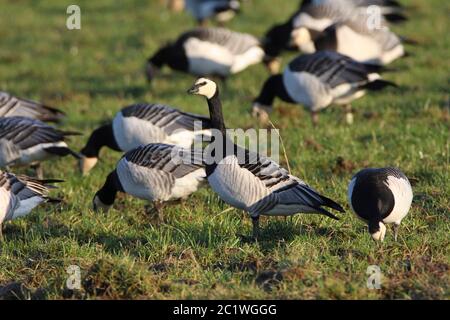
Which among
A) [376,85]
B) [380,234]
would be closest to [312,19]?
[376,85]

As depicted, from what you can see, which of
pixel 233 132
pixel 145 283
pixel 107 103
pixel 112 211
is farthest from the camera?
pixel 107 103

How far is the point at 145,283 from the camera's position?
611 centimetres

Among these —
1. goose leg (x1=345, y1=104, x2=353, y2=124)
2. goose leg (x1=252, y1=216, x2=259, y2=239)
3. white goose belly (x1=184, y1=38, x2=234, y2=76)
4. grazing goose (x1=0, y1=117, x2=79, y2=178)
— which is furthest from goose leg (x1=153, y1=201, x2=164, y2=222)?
white goose belly (x1=184, y1=38, x2=234, y2=76)

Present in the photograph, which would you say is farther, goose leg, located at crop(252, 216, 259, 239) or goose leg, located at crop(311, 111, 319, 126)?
goose leg, located at crop(311, 111, 319, 126)

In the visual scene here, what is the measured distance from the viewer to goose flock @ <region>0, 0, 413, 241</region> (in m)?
7.24

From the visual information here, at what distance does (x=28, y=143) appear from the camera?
9.52 metres

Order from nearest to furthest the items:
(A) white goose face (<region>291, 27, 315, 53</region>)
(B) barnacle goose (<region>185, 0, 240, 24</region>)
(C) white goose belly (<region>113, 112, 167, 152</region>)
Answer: (C) white goose belly (<region>113, 112, 167, 152</region>)
(A) white goose face (<region>291, 27, 315, 53</region>)
(B) barnacle goose (<region>185, 0, 240, 24</region>)

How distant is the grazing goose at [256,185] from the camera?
23.6ft

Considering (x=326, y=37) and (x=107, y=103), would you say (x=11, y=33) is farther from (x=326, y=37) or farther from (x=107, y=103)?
(x=326, y=37)

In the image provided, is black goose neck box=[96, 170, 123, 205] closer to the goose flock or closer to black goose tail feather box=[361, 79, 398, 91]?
the goose flock

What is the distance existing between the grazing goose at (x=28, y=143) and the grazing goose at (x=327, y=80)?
9.53 feet

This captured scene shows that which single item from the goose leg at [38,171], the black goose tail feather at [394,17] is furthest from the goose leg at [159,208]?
the black goose tail feather at [394,17]

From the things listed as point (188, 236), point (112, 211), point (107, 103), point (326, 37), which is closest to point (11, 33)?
point (107, 103)
